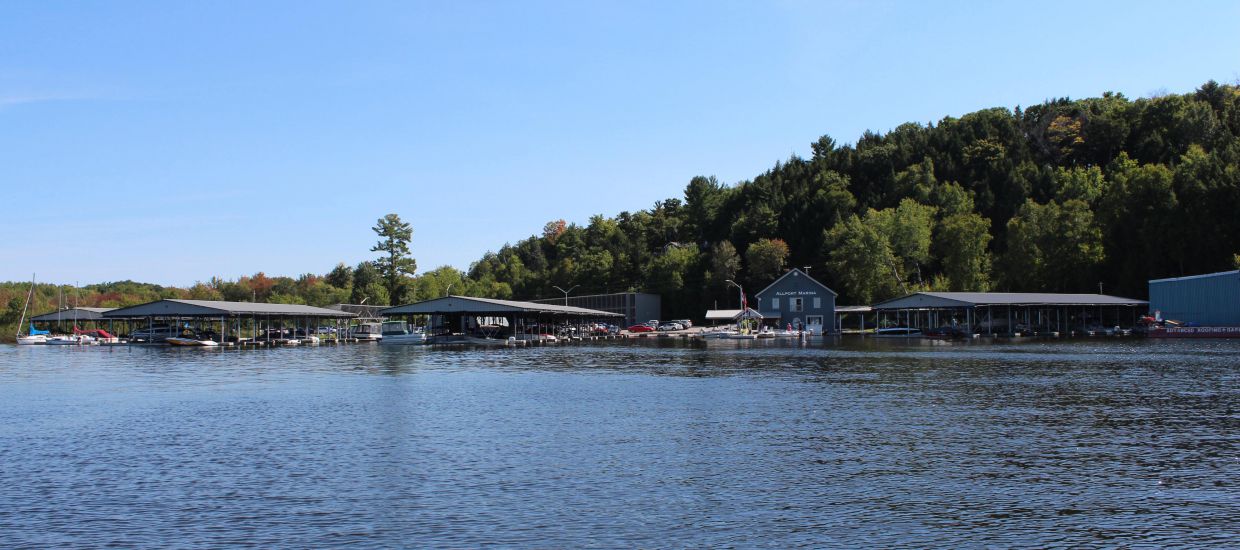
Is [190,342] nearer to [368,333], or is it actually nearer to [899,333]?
[368,333]

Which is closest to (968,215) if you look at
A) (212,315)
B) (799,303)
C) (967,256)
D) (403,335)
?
(967,256)

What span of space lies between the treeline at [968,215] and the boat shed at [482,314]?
1402 inches

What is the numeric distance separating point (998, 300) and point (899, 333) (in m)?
15.8

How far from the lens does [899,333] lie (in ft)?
332

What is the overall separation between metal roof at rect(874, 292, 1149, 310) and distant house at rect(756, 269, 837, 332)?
54.3 feet

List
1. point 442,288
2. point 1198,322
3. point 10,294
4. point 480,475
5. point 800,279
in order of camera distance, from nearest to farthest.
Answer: point 480,475 < point 1198,322 < point 800,279 < point 10,294 < point 442,288

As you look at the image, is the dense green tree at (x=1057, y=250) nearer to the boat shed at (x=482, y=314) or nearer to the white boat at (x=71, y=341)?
the boat shed at (x=482, y=314)

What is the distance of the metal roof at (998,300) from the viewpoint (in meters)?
84.5

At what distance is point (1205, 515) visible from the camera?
44.0 feet

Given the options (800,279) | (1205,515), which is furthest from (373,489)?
(800,279)

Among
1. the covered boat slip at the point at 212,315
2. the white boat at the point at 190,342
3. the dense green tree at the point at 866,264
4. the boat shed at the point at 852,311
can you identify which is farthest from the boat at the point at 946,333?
the white boat at the point at 190,342

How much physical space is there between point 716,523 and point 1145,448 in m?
11.2

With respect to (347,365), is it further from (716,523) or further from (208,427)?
(716,523)

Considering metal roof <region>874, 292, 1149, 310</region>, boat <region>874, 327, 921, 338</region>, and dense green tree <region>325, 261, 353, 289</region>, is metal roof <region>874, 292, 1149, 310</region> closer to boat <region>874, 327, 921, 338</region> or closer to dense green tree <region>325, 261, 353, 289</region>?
boat <region>874, 327, 921, 338</region>
